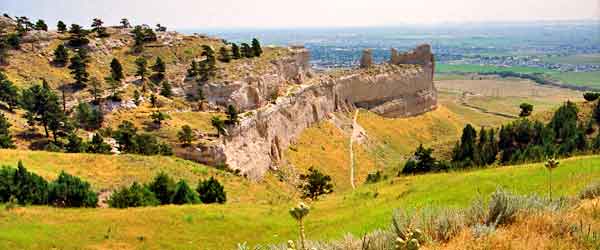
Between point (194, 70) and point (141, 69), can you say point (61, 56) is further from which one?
point (194, 70)

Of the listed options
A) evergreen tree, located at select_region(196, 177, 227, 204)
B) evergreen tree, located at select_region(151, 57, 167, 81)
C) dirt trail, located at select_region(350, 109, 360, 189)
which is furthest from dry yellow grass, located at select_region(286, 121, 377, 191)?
evergreen tree, located at select_region(196, 177, 227, 204)

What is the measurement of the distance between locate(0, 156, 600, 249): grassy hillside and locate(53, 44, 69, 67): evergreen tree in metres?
44.7

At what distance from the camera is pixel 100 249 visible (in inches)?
587

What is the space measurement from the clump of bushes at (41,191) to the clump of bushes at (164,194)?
3.90 feet

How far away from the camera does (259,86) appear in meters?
64.0

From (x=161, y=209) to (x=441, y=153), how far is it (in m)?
32.0

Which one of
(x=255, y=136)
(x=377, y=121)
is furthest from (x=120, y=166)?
(x=377, y=121)

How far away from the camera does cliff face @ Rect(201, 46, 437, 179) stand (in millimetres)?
48281

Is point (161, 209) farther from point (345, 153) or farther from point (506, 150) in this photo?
point (345, 153)

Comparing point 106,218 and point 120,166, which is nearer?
point 106,218

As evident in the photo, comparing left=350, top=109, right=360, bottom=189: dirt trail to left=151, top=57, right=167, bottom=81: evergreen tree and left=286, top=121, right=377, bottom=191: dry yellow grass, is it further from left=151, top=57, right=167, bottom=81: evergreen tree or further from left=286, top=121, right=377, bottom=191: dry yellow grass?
left=151, top=57, right=167, bottom=81: evergreen tree

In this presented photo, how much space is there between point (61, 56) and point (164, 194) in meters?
42.0

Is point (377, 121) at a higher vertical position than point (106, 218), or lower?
lower

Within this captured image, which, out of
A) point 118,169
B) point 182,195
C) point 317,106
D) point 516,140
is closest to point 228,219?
point 182,195
